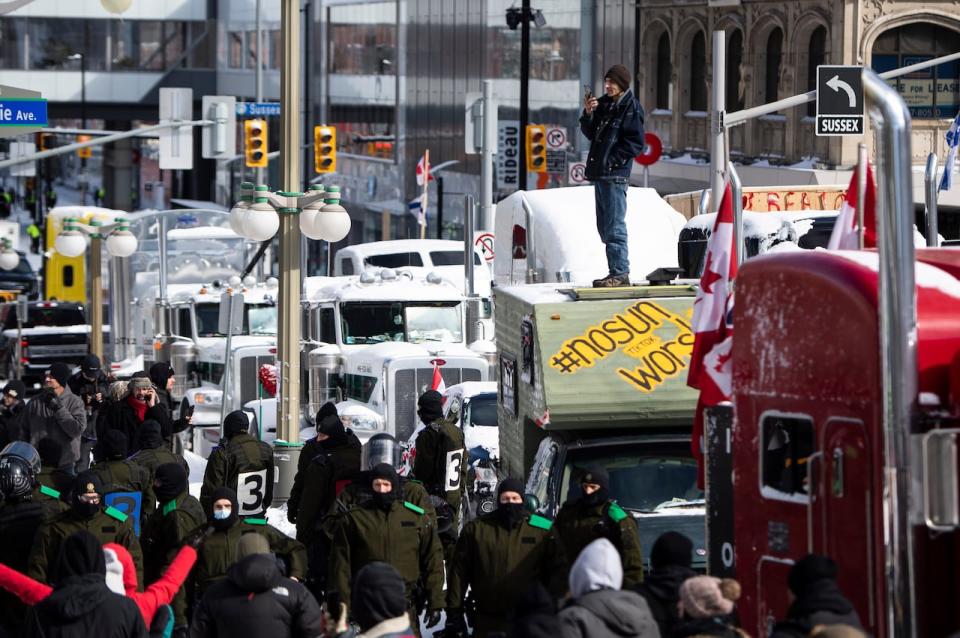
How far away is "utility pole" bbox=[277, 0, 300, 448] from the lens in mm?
17875

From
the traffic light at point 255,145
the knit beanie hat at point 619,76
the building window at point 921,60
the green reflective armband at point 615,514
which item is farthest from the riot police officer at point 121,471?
the building window at point 921,60

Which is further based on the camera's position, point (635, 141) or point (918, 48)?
point (918, 48)

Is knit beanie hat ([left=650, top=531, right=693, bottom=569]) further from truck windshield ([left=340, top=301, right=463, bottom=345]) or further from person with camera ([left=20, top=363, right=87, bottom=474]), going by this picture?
truck windshield ([left=340, top=301, right=463, bottom=345])

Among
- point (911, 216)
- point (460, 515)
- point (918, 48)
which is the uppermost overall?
point (918, 48)

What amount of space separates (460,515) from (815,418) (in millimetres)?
7108

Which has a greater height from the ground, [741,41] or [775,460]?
[741,41]

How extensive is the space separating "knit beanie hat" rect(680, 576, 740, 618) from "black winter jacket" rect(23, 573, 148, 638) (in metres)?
2.56

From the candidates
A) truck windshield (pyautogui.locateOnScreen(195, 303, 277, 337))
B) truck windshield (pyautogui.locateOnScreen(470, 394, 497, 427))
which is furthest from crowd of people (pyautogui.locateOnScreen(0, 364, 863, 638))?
truck windshield (pyautogui.locateOnScreen(195, 303, 277, 337))

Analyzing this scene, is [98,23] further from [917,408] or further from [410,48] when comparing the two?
[917,408]

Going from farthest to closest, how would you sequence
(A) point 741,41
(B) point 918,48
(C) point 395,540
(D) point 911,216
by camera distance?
(A) point 741,41, (B) point 918,48, (C) point 395,540, (D) point 911,216

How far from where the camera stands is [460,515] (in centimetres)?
1569

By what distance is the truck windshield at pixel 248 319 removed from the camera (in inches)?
1088

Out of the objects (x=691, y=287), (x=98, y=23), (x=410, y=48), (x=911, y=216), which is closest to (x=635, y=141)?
(x=691, y=287)

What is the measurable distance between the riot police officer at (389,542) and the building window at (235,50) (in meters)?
72.4
